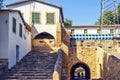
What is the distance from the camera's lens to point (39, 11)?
3050 centimetres

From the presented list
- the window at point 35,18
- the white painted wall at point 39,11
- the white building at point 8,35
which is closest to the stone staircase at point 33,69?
the white building at point 8,35

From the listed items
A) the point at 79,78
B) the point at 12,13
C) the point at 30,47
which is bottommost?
the point at 79,78

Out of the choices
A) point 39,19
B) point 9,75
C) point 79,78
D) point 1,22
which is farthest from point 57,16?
point 9,75

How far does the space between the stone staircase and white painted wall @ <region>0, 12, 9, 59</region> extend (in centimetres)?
116

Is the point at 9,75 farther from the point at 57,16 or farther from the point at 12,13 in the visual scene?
the point at 57,16

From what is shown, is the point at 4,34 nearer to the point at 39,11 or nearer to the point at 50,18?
the point at 50,18

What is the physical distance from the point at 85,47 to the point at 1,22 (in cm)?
1221

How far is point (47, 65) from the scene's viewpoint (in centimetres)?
1834

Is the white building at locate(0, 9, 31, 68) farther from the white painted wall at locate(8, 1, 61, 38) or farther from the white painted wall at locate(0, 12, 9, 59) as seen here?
the white painted wall at locate(8, 1, 61, 38)

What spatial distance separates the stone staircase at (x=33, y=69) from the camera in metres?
15.2

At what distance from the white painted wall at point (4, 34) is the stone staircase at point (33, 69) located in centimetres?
116

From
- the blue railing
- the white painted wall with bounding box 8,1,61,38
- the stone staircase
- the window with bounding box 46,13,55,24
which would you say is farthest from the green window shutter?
the stone staircase

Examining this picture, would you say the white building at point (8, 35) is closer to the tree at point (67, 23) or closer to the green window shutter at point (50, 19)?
the green window shutter at point (50, 19)

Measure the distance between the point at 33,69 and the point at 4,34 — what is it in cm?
284
